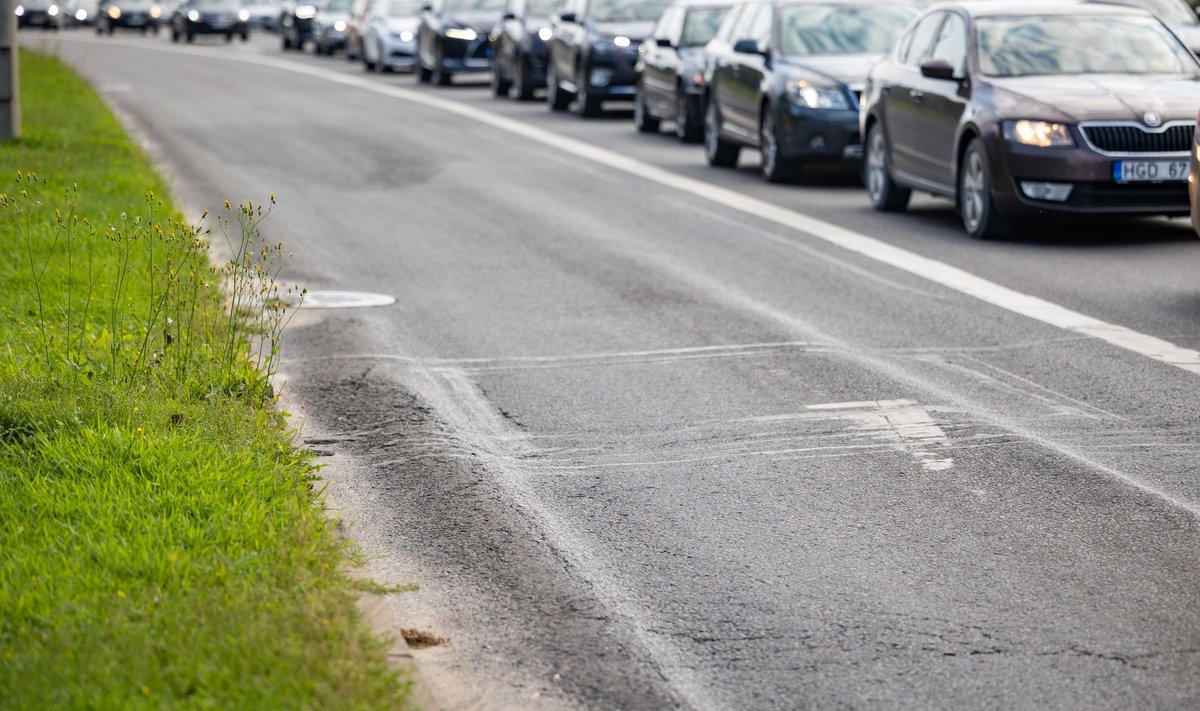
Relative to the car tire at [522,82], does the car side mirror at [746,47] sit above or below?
above

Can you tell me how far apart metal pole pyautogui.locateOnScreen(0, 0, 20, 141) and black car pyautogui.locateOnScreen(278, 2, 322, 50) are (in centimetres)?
3744

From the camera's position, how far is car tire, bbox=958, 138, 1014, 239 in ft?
44.5

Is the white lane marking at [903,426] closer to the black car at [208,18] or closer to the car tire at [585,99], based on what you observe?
the car tire at [585,99]

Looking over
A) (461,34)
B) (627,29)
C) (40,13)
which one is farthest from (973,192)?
(40,13)

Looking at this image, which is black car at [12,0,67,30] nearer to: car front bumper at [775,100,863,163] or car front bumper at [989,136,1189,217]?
car front bumper at [775,100,863,163]

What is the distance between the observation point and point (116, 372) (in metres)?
7.50

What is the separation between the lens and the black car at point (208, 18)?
2581 inches

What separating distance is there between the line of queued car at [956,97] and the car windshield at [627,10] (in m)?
1.72

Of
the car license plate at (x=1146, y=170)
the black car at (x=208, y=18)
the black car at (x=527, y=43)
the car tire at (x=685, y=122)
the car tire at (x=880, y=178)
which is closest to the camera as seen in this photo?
the car license plate at (x=1146, y=170)

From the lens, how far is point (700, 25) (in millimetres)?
23000

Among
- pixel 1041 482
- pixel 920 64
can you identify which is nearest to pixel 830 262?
pixel 920 64

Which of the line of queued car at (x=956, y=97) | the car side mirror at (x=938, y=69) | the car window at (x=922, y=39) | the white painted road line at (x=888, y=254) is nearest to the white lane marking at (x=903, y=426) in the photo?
the white painted road line at (x=888, y=254)

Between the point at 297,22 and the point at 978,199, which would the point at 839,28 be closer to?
the point at 978,199

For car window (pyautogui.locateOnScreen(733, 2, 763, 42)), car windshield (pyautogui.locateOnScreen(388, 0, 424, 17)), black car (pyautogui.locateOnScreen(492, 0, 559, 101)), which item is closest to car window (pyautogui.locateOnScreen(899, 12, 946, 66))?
car window (pyautogui.locateOnScreen(733, 2, 763, 42))
